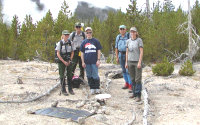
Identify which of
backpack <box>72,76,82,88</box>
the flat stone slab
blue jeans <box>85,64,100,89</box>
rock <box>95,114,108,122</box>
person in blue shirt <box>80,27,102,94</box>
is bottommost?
rock <box>95,114,108,122</box>

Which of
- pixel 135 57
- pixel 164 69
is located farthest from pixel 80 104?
pixel 164 69

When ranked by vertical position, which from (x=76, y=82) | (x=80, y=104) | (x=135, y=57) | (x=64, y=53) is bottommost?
(x=80, y=104)

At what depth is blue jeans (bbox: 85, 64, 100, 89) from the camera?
6320mm

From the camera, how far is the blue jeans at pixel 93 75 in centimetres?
632

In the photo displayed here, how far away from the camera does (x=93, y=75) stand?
6379 millimetres

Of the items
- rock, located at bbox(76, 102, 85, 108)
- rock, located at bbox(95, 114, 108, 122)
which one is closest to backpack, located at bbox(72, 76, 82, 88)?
rock, located at bbox(76, 102, 85, 108)

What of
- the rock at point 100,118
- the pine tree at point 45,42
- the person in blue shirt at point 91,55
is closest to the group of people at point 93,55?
the person in blue shirt at point 91,55

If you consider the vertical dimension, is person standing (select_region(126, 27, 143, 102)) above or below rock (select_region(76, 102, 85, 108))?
above

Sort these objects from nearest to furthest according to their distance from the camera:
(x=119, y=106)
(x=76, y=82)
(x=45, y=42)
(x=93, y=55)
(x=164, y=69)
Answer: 1. (x=119, y=106)
2. (x=93, y=55)
3. (x=76, y=82)
4. (x=164, y=69)
5. (x=45, y=42)

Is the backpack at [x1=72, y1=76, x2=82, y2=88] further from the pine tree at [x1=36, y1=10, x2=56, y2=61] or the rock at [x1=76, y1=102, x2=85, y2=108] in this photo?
the pine tree at [x1=36, y1=10, x2=56, y2=61]

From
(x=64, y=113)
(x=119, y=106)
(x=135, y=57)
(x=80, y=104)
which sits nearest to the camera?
(x=64, y=113)

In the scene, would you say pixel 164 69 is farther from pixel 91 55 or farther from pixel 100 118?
pixel 100 118

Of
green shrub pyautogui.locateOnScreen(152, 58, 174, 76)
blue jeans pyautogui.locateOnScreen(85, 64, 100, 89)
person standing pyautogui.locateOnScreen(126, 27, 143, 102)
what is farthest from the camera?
green shrub pyautogui.locateOnScreen(152, 58, 174, 76)

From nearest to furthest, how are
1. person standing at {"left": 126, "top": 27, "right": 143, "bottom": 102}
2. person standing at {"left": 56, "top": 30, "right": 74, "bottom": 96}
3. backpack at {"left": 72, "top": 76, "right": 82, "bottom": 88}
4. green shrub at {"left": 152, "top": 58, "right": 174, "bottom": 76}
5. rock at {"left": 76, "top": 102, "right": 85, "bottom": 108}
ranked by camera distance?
1. rock at {"left": 76, "top": 102, "right": 85, "bottom": 108}
2. person standing at {"left": 126, "top": 27, "right": 143, "bottom": 102}
3. person standing at {"left": 56, "top": 30, "right": 74, "bottom": 96}
4. backpack at {"left": 72, "top": 76, "right": 82, "bottom": 88}
5. green shrub at {"left": 152, "top": 58, "right": 174, "bottom": 76}
